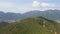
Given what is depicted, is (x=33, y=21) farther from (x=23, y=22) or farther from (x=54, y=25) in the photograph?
(x=54, y=25)

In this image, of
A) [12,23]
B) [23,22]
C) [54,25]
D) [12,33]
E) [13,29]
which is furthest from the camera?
[23,22]

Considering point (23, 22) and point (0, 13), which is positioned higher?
point (0, 13)

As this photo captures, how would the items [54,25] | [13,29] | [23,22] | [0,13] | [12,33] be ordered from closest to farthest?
[12,33] < [13,29] < [54,25] < [23,22] < [0,13]

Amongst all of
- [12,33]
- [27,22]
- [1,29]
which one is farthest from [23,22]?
[12,33]

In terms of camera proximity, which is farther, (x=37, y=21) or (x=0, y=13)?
(x=0, y=13)

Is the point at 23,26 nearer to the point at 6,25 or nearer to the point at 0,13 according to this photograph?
the point at 6,25

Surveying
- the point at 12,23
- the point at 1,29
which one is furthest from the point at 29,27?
the point at 1,29
